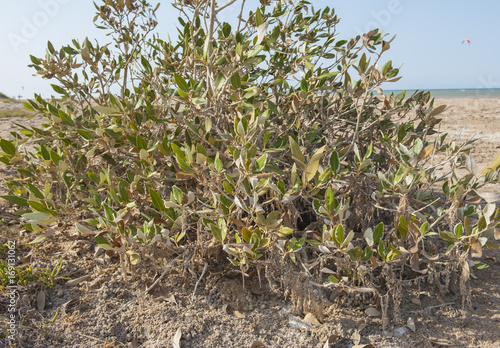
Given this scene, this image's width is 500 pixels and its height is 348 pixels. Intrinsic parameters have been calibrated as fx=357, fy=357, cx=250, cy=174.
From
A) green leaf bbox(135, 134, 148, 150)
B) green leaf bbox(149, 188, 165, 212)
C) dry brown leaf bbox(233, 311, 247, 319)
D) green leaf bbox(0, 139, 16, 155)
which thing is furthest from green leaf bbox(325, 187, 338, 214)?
green leaf bbox(0, 139, 16, 155)

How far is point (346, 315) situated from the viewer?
1.76 metres

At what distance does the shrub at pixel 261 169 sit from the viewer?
159 centimetres

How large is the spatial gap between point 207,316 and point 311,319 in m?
0.50

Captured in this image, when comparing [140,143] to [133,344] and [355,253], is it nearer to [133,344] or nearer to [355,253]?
[133,344]

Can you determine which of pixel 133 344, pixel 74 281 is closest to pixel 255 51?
pixel 133 344

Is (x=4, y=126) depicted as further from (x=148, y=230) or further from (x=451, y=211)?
(x=451, y=211)

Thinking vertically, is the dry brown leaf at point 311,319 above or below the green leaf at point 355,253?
below

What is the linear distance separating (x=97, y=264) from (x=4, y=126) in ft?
13.4

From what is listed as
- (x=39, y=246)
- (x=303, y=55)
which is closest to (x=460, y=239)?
(x=303, y=55)

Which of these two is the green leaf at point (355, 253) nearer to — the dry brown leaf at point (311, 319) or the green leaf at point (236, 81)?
the dry brown leaf at point (311, 319)

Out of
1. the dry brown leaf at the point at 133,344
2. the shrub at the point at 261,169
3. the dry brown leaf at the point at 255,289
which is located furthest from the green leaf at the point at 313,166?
the dry brown leaf at the point at 133,344

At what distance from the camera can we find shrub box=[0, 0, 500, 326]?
159cm

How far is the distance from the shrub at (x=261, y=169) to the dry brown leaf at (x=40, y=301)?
29 centimetres

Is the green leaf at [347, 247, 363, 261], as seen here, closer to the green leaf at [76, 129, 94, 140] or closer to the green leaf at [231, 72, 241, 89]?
the green leaf at [231, 72, 241, 89]
